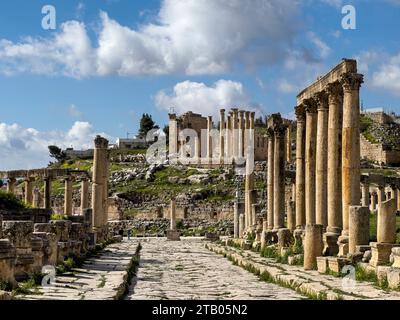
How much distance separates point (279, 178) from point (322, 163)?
531 cm

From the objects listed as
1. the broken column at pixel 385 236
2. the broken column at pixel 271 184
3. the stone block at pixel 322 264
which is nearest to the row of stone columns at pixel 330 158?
the stone block at pixel 322 264

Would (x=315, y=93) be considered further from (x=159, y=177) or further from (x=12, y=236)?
(x=159, y=177)

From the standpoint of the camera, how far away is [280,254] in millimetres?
23469

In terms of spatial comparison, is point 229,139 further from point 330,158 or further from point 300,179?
point 330,158

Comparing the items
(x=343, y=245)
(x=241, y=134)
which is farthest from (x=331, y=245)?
(x=241, y=134)

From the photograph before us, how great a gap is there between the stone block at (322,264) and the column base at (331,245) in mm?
2081

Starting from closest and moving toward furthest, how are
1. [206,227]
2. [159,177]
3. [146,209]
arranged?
[206,227] < [146,209] < [159,177]

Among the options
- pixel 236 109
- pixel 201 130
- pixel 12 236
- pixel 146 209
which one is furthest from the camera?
pixel 201 130

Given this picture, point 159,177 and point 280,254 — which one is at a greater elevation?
point 159,177

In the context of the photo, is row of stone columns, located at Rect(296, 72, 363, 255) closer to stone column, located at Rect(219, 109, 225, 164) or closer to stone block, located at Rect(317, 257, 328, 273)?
stone block, located at Rect(317, 257, 328, 273)

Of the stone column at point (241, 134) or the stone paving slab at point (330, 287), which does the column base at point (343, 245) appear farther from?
the stone column at point (241, 134)

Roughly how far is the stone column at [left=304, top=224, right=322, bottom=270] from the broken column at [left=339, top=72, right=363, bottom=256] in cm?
89
